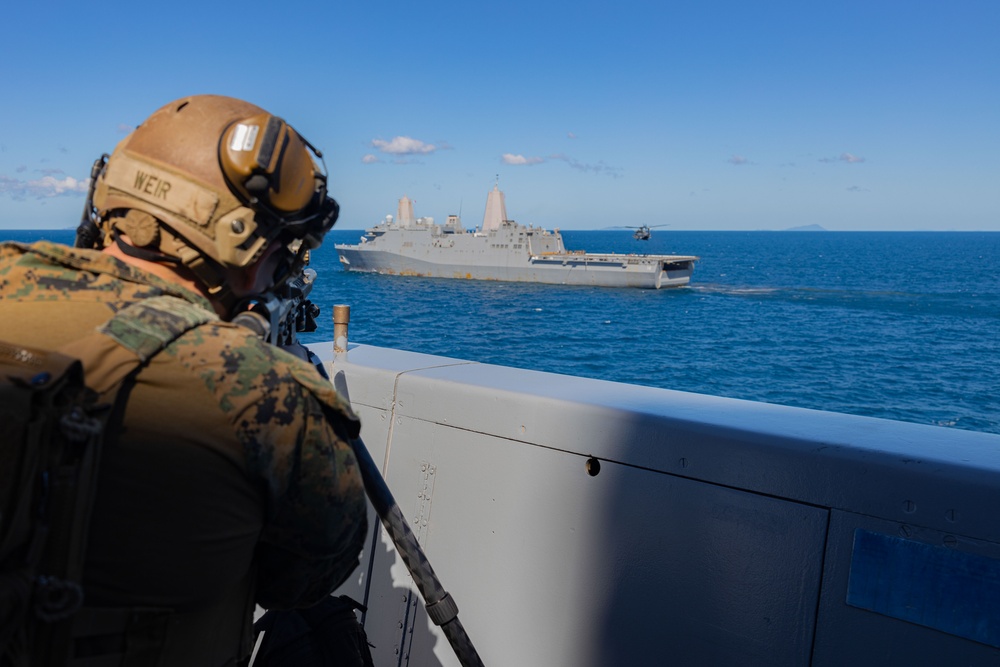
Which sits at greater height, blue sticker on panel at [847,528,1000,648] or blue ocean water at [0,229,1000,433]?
blue sticker on panel at [847,528,1000,648]

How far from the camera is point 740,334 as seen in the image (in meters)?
38.2

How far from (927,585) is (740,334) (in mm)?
38048

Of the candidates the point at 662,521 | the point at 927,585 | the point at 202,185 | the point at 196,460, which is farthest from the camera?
the point at 662,521

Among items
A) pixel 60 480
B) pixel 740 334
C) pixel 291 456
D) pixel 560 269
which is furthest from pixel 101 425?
pixel 560 269

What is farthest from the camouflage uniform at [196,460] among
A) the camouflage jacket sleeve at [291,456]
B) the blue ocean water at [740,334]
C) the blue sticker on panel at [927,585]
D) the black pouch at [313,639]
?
the blue ocean water at [740,334]

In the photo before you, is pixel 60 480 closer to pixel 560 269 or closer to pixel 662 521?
pixel 662 521

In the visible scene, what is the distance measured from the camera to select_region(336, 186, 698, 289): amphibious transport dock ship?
175 feet

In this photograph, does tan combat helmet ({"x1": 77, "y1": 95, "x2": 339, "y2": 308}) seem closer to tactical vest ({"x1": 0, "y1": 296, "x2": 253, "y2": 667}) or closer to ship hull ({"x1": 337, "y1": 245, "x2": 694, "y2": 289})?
tactical vest ({"x1": 0, "y1": 296, "x2": 253, "y2": 667})

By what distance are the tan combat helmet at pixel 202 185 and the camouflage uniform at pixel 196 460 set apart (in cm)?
8

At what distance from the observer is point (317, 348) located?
3492 millimetres

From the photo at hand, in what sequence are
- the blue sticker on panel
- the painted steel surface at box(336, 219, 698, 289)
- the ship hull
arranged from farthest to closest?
the painted steel surface at box(336, 219, 698, 289) < the ship hull < the blue sticker on panel

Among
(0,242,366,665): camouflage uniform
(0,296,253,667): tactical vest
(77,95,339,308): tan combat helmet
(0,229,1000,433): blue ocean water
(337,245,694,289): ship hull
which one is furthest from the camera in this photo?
(337,245,694,289): ship hull

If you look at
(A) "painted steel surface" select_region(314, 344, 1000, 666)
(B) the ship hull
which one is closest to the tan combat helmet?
(A) "painted steel surface" select_region(314, 344, 1000, 666)

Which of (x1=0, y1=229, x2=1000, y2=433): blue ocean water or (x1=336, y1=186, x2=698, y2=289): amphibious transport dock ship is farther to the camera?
(x1=336, y1=186, x2=698, y2=289): amphibious transport dock ship
